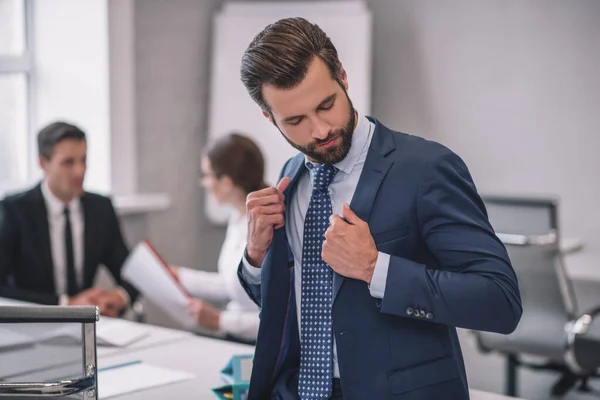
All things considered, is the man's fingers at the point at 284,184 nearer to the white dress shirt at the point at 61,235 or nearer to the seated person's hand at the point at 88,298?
the seated person's hand at the point at 88,298

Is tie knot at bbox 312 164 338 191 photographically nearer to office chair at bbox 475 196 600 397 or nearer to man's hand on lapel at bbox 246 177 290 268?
man's hand on lapel at bbox 246 177 290 268

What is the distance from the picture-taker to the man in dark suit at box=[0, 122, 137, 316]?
347 cm

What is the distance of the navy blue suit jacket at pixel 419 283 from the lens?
63.8 inches

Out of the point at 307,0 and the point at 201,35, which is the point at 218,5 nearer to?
the point at 201,35

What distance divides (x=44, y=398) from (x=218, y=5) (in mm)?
3428

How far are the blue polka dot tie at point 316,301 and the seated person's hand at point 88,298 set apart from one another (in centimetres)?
171

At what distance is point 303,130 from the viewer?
1.71 m

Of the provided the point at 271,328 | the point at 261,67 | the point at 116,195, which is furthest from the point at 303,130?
the point at 116,195

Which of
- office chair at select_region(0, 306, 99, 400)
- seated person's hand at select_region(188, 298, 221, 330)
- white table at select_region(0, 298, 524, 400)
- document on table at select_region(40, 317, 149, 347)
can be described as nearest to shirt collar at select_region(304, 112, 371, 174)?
office chair at select_region(0, 306, 99, 400)

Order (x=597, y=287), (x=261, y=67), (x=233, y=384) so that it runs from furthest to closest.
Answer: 1. (x=597, y=287)
2. (x=233, y=384)
3. (x=261, y=67)

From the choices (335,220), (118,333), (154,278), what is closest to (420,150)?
(335,220)

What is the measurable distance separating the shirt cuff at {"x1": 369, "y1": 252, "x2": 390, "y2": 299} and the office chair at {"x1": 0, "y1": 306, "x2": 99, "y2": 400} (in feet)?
1.69

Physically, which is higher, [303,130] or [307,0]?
[307,0]

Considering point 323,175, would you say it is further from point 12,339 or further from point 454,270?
point 12,339
